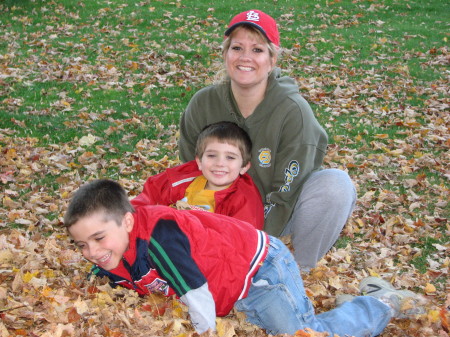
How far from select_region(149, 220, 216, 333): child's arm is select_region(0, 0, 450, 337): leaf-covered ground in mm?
321

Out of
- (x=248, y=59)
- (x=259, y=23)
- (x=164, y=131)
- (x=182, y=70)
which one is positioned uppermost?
(x=259, y=23)

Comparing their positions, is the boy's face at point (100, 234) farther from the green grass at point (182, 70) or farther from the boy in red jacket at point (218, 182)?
the green grass at point (182, 70)

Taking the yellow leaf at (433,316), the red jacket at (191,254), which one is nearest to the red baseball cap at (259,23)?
the red jacket at (191,254)

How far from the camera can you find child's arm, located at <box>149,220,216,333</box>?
3.33 m

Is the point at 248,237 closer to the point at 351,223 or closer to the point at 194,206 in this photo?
the point at 194,206

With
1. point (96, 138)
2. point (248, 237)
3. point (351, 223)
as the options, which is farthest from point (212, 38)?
point (248, 237)

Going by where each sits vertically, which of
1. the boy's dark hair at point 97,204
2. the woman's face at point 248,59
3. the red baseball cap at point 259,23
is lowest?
the boy's dark hair at point 97,204

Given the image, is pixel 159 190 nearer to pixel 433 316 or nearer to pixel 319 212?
pixel 319 212

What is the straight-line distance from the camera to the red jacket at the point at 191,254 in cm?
336

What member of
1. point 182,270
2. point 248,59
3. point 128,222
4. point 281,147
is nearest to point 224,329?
point 182,270

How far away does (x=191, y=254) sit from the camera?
3451 mm

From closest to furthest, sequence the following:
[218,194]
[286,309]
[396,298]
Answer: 1. [286,309]
2. [396,298]
3. [218,194]

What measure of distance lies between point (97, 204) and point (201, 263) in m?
0.78

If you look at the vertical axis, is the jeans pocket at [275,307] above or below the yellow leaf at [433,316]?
above
